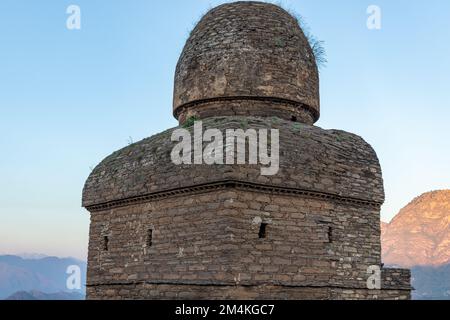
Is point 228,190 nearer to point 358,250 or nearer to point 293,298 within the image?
point 293,298

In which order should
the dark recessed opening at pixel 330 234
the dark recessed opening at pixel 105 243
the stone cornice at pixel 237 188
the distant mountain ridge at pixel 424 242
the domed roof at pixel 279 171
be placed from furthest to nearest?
1. the distant mountain ridge at pixel 424 242
2. the dark recessed opening at pixel 105 243
3. the dark recessed opening at pixel 330 234
4. the domed roof at pixel 279 171
5. the stone cornice at pixel 237 188

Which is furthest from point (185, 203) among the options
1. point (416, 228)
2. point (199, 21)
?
point (416, 228)

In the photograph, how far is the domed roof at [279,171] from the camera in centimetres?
1038

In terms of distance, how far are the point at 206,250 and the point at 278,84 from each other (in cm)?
443

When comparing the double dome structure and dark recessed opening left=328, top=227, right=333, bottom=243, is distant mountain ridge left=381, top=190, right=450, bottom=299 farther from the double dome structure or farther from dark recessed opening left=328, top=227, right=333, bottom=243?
dark recessed opening left=328, top=227, right=333, bottom=243

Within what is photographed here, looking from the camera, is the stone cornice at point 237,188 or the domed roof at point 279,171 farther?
the domed roof at point 279,171

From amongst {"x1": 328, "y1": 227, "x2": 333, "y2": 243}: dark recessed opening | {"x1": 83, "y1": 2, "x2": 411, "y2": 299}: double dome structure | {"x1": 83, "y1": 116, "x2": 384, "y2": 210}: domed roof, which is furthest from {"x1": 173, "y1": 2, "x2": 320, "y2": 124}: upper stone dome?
{"x1": 328, "y1": 227, "x2": 333, "y2": 243}: dark recessed opening

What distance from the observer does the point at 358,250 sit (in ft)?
37.7

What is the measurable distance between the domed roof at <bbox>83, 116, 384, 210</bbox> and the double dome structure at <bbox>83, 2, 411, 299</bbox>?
0.03 metres

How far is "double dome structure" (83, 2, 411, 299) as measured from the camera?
396 inches

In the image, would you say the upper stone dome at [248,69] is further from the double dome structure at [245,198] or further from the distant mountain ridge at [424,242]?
the distant mountain ridge at [424,242]

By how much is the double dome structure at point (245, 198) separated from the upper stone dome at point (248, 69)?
3 cm

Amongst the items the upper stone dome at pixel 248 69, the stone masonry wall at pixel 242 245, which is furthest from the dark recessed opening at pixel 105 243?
the upper stone dome at pixel 248 69

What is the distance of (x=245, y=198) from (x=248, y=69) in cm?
367
